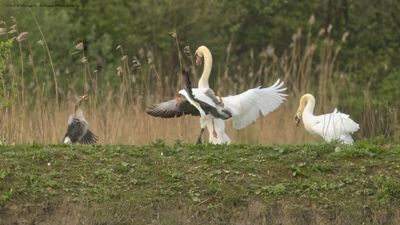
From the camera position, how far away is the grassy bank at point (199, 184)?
28.6 feet

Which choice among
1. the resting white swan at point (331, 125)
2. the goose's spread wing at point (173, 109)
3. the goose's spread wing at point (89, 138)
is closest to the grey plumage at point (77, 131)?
the goose's spread wing at point (89, 138)

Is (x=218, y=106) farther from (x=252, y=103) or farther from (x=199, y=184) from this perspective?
(x=199, y=184)

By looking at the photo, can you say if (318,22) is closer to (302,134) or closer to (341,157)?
(302,134)

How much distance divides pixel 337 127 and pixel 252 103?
0.99 m

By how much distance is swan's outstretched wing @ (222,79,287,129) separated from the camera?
11.9m

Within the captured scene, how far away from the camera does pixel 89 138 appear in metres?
11.8

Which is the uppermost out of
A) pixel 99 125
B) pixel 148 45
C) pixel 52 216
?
pixel 148 45

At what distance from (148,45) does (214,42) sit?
1.69 m

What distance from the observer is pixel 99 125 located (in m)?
12.9

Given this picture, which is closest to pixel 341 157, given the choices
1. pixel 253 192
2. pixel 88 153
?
pixel 253 192

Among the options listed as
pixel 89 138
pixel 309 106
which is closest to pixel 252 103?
pixel 309 106

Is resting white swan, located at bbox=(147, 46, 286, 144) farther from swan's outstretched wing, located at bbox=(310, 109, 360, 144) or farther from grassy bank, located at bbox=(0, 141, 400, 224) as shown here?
grassy bank, located at bbox=(0, 141, 400, 224)

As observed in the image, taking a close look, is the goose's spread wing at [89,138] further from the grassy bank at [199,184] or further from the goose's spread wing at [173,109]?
the grassy bank at [199,184]

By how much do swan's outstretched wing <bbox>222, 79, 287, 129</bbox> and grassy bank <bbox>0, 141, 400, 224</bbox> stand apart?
183 centimetres
